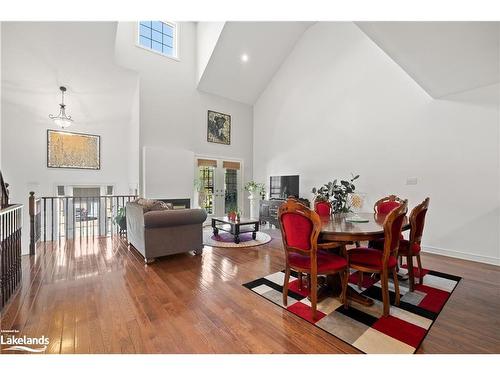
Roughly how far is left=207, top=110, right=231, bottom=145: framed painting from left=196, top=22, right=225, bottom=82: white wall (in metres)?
1.14

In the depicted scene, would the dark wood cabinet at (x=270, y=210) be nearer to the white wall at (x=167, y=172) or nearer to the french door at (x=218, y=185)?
the french door at (x=218, y=185)

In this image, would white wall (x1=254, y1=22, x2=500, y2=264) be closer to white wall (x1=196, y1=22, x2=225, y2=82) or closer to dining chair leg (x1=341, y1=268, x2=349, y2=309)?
white wall (x1=196, y1=22, x2=225, y2=82)

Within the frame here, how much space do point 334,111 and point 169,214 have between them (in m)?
4.44

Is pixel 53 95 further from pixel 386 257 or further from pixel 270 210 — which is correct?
pixel 386 257

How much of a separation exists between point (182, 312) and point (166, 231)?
63.5 inches

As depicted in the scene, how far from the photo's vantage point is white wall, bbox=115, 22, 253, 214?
5.78 meters

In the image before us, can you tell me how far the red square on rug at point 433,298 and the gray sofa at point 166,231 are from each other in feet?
9.71

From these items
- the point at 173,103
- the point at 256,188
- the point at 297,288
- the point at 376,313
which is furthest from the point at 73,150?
→ the point at 376,313

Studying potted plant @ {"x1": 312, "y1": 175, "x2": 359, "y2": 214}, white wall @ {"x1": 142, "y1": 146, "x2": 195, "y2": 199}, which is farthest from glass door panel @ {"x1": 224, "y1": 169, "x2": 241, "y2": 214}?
potted plant @ {"x1": 312, "y1": 175, "x2": 359, "y2": 214}

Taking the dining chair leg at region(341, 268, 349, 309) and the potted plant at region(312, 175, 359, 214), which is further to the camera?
the potted plant at region(312, 175, 359, 214)

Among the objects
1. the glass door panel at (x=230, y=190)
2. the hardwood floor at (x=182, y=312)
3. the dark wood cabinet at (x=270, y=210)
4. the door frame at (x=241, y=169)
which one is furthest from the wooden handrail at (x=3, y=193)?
the glass door panel at (x=230, y=190)

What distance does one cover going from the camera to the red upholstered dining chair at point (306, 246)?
194 centimetres

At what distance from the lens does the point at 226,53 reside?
19.9ft
